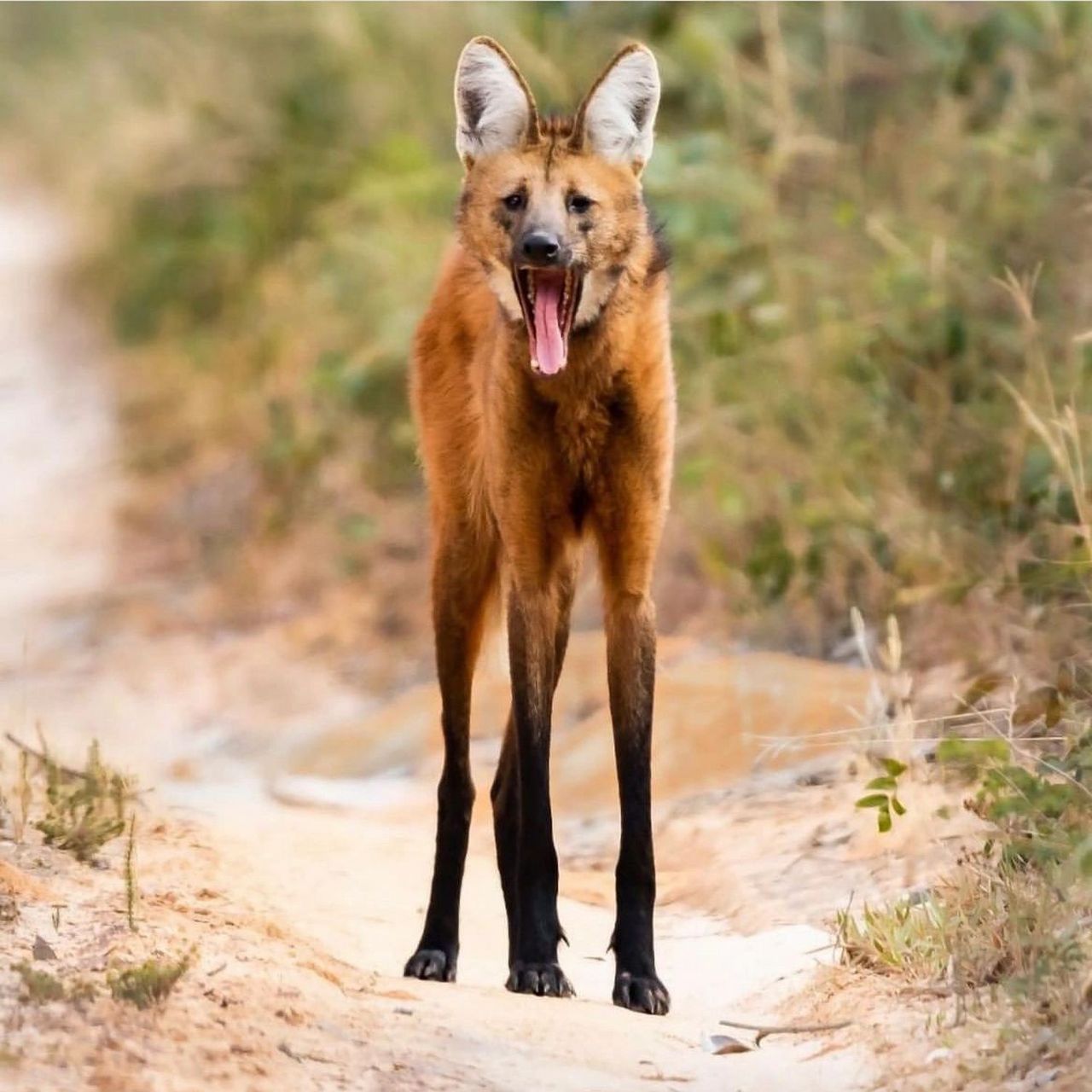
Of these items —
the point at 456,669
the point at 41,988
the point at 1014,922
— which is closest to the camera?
the point at 41,988

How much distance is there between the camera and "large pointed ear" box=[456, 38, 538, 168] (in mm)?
4145

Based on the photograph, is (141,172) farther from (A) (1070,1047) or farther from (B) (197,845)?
(A) (1070,1047)

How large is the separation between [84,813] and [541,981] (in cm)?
113

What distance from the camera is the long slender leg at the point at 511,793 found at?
14.2 feet

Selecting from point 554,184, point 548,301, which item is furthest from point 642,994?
point 554,184

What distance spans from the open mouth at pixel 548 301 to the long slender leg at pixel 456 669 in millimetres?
622

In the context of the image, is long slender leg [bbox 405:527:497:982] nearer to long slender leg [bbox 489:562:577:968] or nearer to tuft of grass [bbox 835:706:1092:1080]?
long slender leg [bbox 489:562:577:968]

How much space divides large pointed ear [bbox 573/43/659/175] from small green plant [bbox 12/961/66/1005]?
200cm

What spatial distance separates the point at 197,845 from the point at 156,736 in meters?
2.28

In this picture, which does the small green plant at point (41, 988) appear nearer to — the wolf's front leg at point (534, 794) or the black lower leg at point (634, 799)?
the wolf's front leg at point (534, 794)

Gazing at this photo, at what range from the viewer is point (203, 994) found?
3291mm

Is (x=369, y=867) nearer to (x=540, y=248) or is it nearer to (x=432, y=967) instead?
(x=432, y=967)

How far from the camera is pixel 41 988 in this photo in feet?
10.3

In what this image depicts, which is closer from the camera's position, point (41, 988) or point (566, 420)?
point (41, 988)
